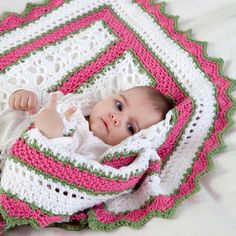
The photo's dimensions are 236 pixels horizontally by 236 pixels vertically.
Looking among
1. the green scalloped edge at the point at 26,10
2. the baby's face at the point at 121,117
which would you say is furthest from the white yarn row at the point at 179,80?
the green scalloped edge at the point at 26,10

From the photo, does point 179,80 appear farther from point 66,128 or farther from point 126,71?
point 66,128

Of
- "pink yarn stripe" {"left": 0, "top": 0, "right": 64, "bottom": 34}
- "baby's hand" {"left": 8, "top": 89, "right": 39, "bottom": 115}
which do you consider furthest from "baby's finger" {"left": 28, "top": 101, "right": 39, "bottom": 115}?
"pink yarn stripe" {"left": 0, "top": 0, "right": 64, "bottom": 34}

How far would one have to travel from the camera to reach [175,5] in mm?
1416

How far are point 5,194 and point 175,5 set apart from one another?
793mm

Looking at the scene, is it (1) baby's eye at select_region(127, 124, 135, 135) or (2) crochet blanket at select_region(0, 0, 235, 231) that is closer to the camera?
(2) crochet blanket at select_region(0, 0, 235, 231)

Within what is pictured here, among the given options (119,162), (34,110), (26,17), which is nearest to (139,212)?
(119,162)

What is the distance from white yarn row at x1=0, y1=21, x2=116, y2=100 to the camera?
1269 mm

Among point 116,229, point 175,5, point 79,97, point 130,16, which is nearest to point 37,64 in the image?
point 79,97

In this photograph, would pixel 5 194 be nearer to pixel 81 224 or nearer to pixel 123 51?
pixel 81 224

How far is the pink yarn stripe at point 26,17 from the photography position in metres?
1.37

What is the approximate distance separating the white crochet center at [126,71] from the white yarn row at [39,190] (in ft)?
0.36

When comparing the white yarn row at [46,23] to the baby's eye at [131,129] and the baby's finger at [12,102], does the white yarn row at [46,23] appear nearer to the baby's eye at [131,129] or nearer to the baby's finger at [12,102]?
the baby's finger at [12,102]

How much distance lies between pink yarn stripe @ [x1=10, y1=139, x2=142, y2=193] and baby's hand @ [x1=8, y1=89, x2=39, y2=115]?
0.61 ft

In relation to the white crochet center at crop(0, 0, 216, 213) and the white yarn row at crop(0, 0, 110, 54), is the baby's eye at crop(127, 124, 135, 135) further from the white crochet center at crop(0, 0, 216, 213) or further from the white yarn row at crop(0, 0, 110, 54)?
the white yarn row at crop(0, 0, 110, 54)
